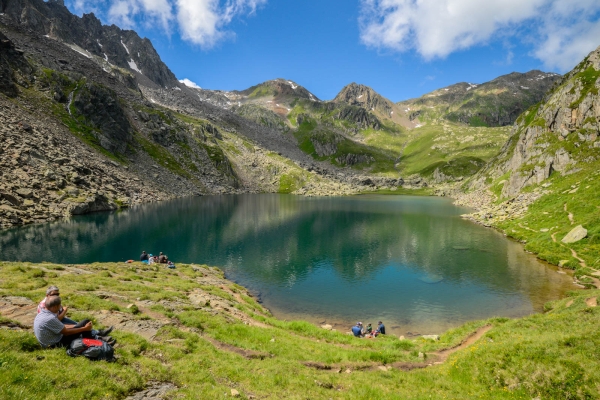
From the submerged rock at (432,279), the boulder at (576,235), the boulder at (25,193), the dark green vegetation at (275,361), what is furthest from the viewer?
the boulder at (25,193)

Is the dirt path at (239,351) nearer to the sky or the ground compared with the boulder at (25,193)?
nearer to the ground

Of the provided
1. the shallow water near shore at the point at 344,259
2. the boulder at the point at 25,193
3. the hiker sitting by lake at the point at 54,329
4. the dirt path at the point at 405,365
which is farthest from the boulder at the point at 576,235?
the boulder at the point at 25,193

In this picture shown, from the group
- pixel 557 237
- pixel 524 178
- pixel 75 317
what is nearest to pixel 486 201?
pixel 524 178

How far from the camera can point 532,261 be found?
51500mm

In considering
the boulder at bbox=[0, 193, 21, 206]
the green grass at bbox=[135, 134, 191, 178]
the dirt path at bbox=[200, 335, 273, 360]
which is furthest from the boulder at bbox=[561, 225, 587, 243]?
the green grass at bbox=[135, 134, 191, 178]

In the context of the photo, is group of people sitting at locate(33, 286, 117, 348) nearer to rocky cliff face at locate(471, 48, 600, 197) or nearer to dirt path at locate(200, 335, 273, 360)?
dirt path at locate(200, 335, 273, 360)

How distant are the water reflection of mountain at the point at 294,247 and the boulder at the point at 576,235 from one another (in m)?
6.93

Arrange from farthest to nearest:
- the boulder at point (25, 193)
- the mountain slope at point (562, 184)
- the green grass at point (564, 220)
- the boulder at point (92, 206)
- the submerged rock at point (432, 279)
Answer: the boulder at point (92, 206) < the boulder at point (25, 193) < the mountain slope at point (562, 184) < the green grass at point (564, 220) < the submerged rock at point (432, 279)

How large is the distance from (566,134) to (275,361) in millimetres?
128679

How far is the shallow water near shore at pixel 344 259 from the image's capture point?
1453 inches

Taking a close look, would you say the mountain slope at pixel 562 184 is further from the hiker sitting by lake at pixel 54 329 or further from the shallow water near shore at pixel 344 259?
the hiker sitting by lake at pixel 54 329

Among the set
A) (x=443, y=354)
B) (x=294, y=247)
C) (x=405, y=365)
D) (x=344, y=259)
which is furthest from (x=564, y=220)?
(x=405, y=365)

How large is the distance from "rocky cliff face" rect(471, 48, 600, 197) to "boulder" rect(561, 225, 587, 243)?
143 feet

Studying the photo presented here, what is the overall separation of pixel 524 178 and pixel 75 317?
406ft
